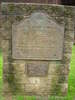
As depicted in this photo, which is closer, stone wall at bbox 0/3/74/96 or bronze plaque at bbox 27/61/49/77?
stone wall at bbox 0/3/74/96

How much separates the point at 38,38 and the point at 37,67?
603 mm

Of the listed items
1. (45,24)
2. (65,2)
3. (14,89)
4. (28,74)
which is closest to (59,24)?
(45,24)

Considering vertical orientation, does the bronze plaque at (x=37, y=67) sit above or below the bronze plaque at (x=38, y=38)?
below

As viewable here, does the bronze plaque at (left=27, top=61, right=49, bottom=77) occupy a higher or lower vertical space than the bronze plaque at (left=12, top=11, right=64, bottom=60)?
lower

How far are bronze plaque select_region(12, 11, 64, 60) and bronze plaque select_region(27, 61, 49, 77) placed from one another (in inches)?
4.5

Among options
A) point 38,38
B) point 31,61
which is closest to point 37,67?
point 31,61

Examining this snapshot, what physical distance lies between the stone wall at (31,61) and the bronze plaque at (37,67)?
4 centimetres

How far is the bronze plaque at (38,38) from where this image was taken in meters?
6.49

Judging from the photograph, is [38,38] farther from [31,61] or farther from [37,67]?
[37,67]

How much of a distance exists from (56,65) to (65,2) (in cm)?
1495

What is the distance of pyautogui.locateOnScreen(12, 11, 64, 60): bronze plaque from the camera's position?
6.49 metres

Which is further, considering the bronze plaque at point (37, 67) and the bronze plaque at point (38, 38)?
the bronze plaque at point (37, 67)

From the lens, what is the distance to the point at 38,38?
21.5 feet

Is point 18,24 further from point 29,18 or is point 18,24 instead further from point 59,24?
point 59,24
